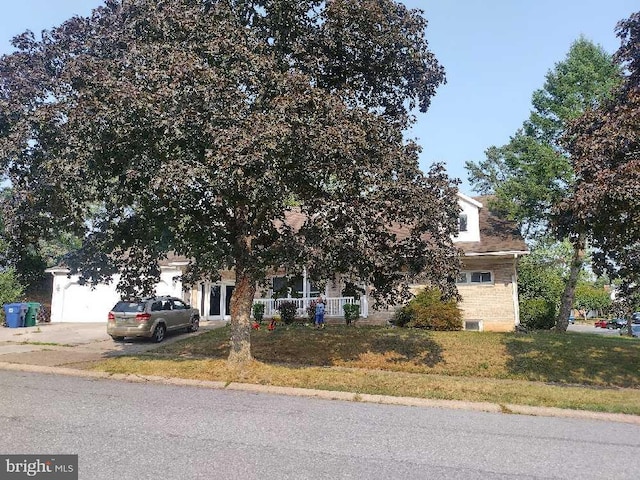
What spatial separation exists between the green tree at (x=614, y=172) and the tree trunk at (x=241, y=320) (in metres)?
7.43

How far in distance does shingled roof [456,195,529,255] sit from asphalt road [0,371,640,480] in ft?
44.3

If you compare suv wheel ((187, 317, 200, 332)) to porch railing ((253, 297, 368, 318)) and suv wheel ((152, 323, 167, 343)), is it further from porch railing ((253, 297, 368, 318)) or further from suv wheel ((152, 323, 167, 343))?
porch railing ((253, 297, 368, 318))

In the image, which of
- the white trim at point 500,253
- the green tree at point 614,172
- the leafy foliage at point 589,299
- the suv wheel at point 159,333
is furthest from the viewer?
the leafy foliage at point 589,299

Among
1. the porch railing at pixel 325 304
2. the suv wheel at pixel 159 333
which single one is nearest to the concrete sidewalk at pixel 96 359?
the suv wheel at pixel 159 333

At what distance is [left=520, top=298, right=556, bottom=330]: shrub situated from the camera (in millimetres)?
21125

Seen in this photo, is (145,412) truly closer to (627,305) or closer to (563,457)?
(563,457)

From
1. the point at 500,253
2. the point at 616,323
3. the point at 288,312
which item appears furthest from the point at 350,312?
the point at 616,323

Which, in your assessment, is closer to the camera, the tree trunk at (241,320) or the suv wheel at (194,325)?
the tree trunk at (241,320)

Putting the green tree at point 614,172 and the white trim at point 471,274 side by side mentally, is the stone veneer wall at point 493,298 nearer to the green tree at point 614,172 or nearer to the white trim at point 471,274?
the white trim at point 471,274

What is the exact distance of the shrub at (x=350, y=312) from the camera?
2056cm

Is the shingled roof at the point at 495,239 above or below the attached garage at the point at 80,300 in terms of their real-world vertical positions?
above

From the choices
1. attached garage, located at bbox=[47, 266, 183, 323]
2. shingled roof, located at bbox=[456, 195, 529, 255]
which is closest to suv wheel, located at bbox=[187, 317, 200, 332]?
attached garage, located at bbox=[47, 266, 183, 323]

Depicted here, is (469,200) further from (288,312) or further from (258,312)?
(258,312)

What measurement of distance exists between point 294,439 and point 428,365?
7.78m
